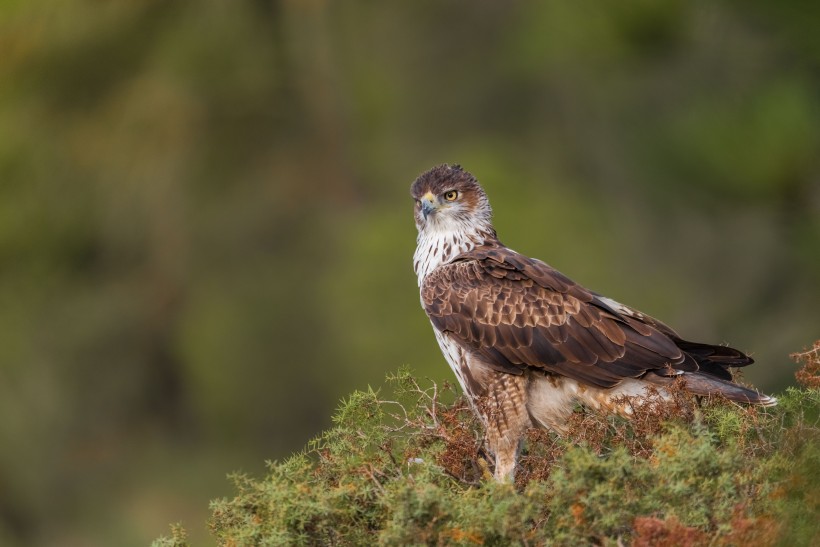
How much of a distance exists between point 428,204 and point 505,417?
60.7 inches

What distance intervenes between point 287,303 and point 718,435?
2175 centimetres

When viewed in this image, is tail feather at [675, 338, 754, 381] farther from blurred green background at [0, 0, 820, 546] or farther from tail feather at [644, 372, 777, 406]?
blurred green background at [0, 0, 820, 546]

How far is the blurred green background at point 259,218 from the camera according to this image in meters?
21.4

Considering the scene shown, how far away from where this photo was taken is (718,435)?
5.67 m

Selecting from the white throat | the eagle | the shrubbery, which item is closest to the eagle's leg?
the eagle

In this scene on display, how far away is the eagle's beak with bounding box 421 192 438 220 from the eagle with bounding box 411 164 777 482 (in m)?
0.49

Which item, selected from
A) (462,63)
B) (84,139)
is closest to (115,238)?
(84,139)

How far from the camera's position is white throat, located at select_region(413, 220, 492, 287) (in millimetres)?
7488

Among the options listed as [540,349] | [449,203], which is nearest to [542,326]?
[540,349]

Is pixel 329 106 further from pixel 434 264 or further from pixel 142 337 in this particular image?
pixel 434 264

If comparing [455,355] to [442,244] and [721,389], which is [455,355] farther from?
[721,389]

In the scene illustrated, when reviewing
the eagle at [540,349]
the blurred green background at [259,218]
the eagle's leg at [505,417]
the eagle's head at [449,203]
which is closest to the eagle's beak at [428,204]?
the eagle's head at [449,203]

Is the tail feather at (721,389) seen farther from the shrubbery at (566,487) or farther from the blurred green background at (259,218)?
the blurred green background at (259,218)

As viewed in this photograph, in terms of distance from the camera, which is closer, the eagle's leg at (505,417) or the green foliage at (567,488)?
the green foliage at (567,488)
